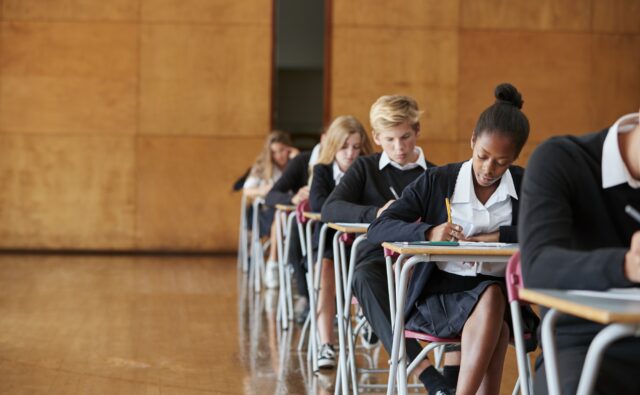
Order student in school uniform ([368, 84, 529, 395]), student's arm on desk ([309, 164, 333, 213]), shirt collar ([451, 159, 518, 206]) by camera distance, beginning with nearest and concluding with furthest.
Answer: student in school uniform ([368, 84, 529, 395]) < shirt collar ([451, 159, 518, 206]) < student's arm on desk ([309, 164, 333, 213])

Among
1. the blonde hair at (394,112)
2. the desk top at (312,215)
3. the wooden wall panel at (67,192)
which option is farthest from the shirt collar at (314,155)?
the wooden wall panel at (67,192)

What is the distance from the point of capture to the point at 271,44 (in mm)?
9312

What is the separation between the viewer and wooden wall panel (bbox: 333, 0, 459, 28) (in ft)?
30.8

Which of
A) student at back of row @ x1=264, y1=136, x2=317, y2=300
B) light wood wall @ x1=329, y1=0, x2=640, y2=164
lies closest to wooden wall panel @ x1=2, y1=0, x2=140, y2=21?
light wood wall @ x1=329, y1=0, x2=640, y2=164

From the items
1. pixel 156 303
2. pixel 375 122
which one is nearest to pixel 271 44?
pixel 156 303

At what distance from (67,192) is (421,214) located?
6930 millimetres

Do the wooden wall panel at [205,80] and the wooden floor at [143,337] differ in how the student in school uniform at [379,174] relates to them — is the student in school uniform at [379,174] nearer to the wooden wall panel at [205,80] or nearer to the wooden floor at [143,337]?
the wooden floor at [143,337]

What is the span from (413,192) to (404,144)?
0.95m

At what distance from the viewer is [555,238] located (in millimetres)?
1764

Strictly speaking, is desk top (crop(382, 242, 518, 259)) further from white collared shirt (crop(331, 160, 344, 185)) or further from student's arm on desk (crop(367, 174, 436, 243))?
white collared shirt (crop(331, 160, 344, 185))

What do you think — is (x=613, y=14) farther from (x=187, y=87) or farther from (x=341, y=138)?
(x=341, y=138)

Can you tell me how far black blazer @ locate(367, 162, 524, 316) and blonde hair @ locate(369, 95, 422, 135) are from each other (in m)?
0.85

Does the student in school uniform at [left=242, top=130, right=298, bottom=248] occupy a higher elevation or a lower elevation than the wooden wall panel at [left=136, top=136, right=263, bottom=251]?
higher

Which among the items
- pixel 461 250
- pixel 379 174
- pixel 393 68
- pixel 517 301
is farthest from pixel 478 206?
pixel 393 68
